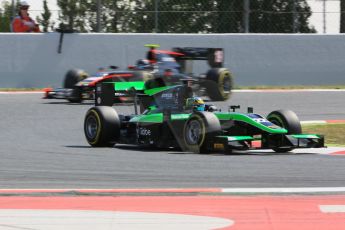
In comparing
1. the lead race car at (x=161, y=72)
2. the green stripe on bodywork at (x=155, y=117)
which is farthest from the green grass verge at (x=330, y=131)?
the lead race car at (x=161, y=72)

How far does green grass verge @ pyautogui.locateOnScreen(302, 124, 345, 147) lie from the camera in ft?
43.9

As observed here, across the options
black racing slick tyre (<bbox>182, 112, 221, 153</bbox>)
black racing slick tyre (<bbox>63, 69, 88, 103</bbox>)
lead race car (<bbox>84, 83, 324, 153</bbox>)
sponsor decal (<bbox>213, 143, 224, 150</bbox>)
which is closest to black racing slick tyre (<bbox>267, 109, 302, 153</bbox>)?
lead race car (<bbox>84, 83, 324, 153</bbox>)

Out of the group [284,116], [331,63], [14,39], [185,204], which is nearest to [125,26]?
[14,39]

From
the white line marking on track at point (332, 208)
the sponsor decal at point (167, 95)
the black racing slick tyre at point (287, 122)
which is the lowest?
the white line marking on track at point (332, 208)

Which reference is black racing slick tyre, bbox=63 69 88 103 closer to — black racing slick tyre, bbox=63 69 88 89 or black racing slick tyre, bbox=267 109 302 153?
black racing slick tyre, bbox=63 69 88 89

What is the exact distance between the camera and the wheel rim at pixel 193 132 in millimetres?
11430

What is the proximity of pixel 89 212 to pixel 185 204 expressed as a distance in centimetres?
86

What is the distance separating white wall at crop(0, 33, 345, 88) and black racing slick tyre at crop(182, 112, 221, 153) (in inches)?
418

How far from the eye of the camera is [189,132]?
38.1ft

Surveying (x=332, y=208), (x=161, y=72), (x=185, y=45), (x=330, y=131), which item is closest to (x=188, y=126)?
(x=330, y=131)

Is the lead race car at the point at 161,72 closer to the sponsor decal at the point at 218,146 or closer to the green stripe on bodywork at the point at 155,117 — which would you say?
the green stripe on bodywork at the point at 155,117

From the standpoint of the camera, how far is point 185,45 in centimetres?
2230

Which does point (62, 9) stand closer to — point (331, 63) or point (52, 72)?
point (52, 72)

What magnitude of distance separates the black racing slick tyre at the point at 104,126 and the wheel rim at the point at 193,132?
128 centimetres
